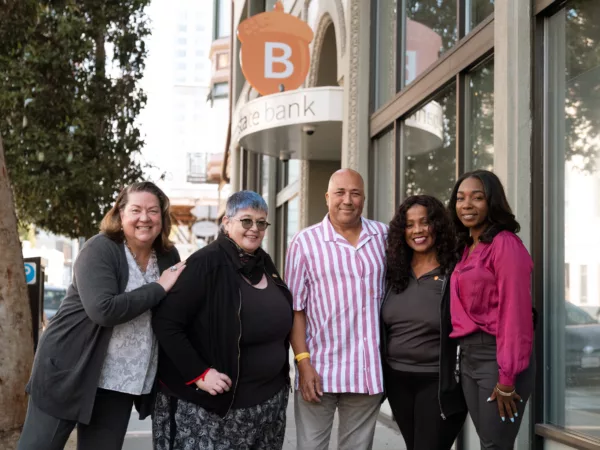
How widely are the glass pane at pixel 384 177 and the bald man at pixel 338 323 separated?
4.41 metres

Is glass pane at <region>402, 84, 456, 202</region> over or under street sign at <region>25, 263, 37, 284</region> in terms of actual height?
over

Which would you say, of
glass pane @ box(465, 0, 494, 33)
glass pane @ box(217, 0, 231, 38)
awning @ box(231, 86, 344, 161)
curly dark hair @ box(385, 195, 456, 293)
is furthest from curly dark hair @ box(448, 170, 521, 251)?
glass pane @ box(217, 0, 231, 38)

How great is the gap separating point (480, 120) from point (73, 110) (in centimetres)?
925

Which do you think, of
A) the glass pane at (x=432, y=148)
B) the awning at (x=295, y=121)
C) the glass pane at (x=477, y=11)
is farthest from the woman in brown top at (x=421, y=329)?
the awning at (x=295, y=121)

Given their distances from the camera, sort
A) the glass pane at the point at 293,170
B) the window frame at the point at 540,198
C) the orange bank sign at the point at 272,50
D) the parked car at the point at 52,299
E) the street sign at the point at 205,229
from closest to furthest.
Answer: the window frame at the point at 540,198
the orange bank sign at the point at 272,50
the glass pane at the point at 293,170
the parked car at the point at 52,299
the street sign at the point at 205,229

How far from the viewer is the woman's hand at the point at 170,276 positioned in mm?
3535

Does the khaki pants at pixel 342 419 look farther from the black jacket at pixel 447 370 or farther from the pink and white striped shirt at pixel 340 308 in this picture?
the black jacket at pixel 447 370

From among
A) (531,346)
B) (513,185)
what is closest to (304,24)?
(513,185)

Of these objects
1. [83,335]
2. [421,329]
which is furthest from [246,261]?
[421,329]

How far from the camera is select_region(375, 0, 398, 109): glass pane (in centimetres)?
891

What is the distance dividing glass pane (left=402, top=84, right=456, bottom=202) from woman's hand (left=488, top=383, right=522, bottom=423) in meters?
3.42

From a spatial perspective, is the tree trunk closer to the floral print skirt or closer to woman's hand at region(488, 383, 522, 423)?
the floral print skirt

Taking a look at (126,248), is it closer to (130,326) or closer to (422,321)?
(130,326)

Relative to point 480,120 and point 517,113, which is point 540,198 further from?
point 480,120
